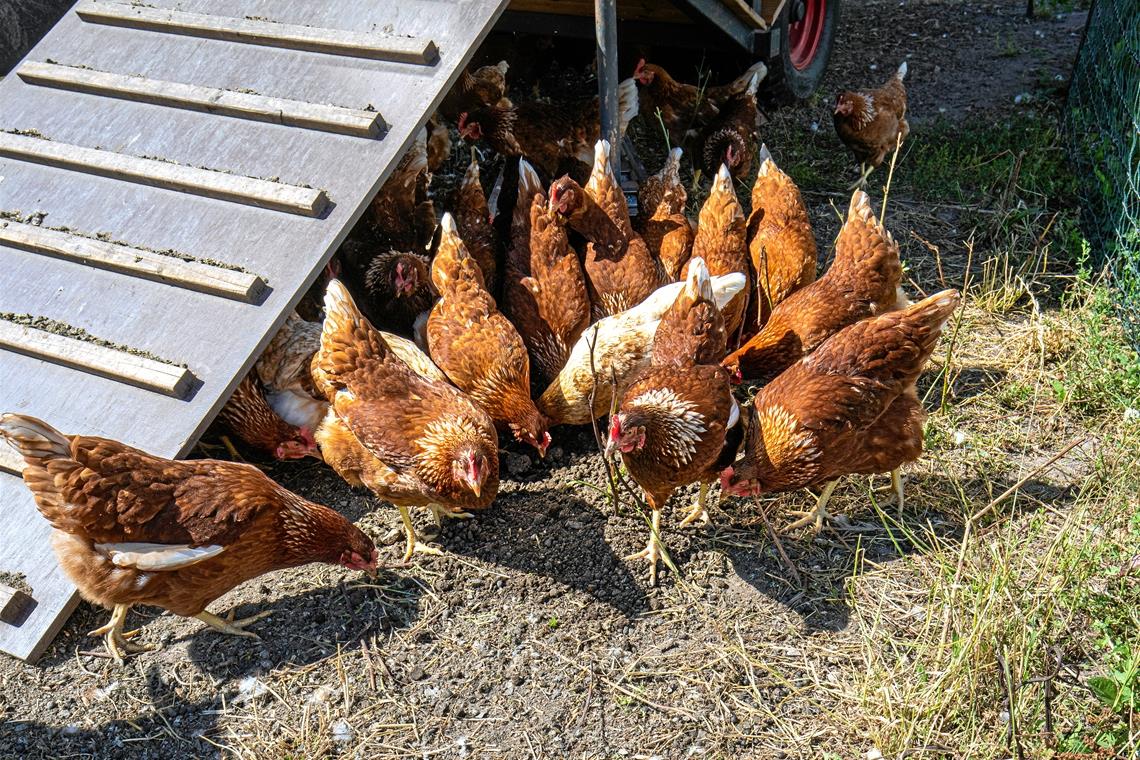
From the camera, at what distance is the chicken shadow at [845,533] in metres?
3.25

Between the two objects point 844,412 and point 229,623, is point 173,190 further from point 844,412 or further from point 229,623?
point 844,412

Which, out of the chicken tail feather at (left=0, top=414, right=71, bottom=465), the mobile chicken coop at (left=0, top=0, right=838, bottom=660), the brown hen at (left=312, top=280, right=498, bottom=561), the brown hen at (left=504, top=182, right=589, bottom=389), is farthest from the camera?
the brown hen at (left=504, top=182, right=589, bottom=389)

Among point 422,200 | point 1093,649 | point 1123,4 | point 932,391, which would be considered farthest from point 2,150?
point 1123,4

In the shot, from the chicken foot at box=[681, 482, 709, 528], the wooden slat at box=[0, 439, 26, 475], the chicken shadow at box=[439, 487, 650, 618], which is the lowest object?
the wooden slat at box=[0, 439, 26, 475]

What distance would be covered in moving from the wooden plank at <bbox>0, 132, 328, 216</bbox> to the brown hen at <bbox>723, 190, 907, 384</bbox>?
193 centimetres

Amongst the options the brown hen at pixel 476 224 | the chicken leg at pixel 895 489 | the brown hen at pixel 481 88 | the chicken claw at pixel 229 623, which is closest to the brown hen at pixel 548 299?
the brown hen at pixel 476 224

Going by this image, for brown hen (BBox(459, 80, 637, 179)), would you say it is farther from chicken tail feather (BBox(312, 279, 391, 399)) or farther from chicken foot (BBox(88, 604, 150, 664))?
chicken foot (BBox(88, 604, 150, 664))

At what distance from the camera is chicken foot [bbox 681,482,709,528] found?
3.58 meters

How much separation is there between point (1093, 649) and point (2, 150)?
4916 millimetres

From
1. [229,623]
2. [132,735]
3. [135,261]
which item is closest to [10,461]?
[135,261]

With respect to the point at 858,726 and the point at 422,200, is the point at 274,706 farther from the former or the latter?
the point at 422,200

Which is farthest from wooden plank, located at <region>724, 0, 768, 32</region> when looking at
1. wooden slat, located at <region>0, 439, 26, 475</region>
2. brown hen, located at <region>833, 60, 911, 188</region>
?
wooden slat, located at <region>0, 439, 26, 475</region>

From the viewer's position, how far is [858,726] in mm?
2719

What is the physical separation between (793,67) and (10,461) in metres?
5.37
